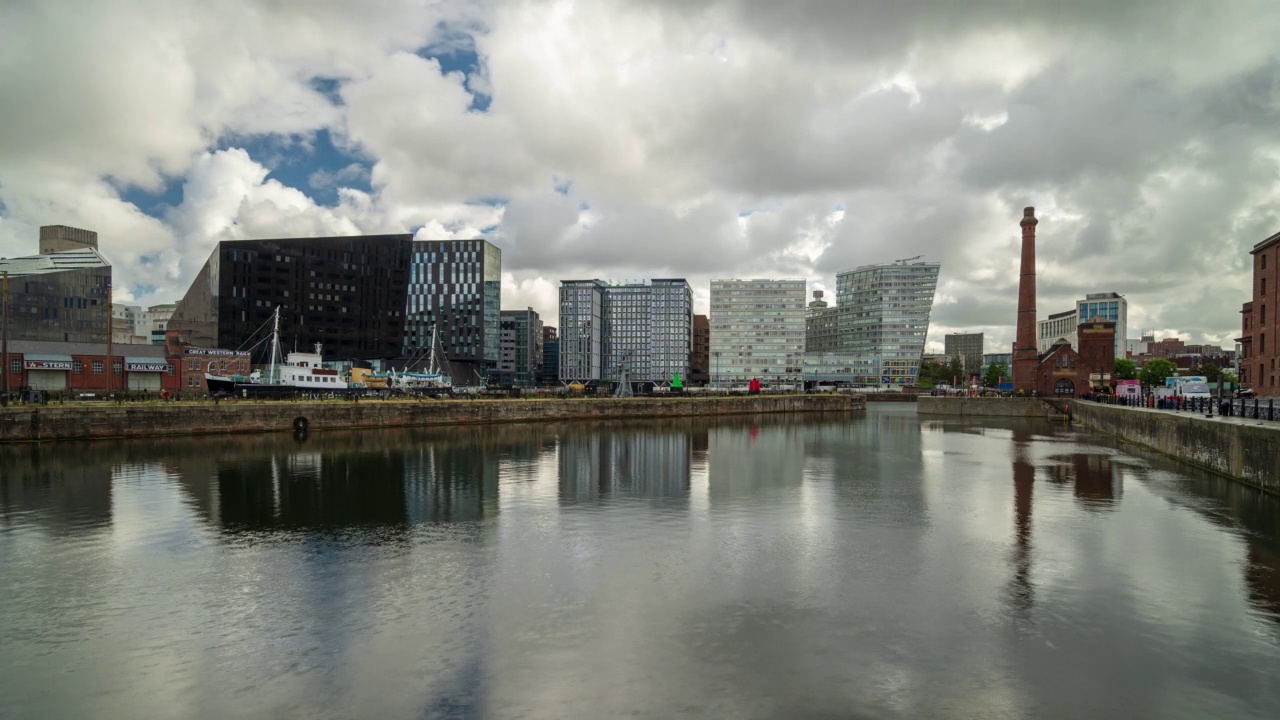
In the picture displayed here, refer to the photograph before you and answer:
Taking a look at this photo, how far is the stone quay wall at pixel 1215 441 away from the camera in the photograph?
27375 mm

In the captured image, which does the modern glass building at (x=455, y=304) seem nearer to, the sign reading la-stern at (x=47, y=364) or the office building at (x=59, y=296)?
the office building at (x=59, y=296)

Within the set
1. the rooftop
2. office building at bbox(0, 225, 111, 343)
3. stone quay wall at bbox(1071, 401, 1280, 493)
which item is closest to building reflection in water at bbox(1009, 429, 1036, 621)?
stone quay wall at bbox(1071, 401, 1280, 493)

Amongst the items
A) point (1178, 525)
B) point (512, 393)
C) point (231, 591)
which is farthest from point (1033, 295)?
point (231, 591)

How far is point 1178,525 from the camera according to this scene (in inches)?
895

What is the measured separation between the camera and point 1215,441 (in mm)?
33812

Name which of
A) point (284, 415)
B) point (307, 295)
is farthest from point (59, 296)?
point (284, 415)

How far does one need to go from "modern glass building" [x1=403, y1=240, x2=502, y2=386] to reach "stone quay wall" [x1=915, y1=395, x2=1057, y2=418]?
8892cm

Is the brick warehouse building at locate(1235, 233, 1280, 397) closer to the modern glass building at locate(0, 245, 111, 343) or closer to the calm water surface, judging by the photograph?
the calm water surface

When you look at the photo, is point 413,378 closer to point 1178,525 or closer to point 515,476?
point 515,476

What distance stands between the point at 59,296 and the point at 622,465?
285ft

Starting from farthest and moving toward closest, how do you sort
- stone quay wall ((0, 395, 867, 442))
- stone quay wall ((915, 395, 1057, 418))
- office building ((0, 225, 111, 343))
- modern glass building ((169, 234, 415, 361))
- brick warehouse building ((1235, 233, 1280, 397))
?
modern glass building ((169, 234, 415, 361)) < stone quay wall ((915, 395, 1057, 418)) < office building ((0, 225, 111, 343)) < brick warehouse building ((1235, 233, 1280, 397)) < stone quay wall ((0, 395, 867, 442))

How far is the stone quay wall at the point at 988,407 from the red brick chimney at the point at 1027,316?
27.8ft

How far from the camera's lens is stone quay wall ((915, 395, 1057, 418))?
9769 cm

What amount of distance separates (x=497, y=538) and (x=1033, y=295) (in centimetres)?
10687
